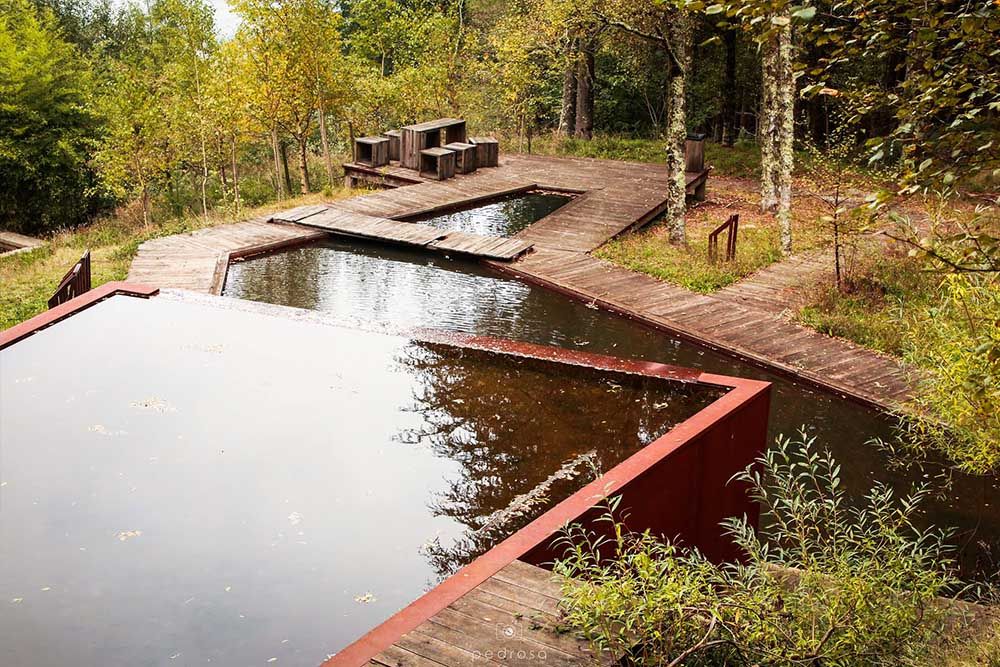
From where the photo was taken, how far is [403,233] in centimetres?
1412

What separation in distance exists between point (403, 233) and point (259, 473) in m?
8.67

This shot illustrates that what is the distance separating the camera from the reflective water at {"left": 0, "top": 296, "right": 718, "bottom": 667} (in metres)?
4.57

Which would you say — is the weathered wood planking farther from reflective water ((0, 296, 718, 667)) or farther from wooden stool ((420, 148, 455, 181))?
wooden stool ((420, 148, 455, 181))

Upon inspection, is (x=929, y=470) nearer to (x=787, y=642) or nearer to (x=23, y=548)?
(x=787, y=642)

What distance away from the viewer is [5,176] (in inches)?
923

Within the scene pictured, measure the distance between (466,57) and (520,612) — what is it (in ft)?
75.0

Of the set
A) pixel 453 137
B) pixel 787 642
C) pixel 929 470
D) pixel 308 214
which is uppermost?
pixel 453 137

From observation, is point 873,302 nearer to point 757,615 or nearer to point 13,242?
point 757,615

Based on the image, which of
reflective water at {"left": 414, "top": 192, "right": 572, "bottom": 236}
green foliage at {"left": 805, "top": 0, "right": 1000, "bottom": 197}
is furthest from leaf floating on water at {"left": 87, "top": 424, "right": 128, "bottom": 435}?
reflective water at {"left": 414, "top": 192, "right": 572, "bottom": 236}

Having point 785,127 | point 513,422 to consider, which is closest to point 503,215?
point 785,127

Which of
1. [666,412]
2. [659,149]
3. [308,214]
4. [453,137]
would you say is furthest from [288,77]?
[666,412]

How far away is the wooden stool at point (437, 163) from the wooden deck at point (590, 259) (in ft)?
0.75

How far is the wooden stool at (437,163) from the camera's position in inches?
709

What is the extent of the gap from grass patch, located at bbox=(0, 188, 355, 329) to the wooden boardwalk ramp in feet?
5.19
